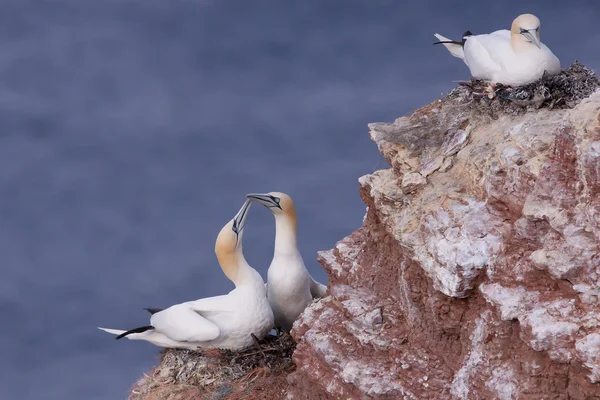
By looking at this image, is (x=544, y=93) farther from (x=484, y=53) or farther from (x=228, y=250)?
(x=228, y=250)

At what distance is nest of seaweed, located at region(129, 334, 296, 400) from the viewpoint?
28.7 ft

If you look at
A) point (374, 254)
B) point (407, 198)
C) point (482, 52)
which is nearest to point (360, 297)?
point (374, 254)

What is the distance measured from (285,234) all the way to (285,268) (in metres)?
0.30

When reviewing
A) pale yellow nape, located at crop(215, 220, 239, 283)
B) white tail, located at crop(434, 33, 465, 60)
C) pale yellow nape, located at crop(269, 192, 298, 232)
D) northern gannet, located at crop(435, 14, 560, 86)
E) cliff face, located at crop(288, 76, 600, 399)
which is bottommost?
cliff face, located at crop(288, 76, 600, 399)

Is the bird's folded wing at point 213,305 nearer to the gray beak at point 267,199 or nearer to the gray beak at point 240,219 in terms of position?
the gray beak at point 240,219

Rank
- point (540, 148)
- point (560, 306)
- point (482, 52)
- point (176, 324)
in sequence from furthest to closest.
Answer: point (176, 324)
point (482, 52)
point (540, 148)
point (560, 306)

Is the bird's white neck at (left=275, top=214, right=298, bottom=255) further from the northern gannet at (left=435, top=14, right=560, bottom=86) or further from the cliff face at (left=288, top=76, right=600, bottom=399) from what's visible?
the northern gannet at (left=435, top=14, right=560, bottom=86)

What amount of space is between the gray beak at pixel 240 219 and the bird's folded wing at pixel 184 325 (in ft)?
2.44

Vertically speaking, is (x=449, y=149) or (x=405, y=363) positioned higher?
(x=449, y=149)

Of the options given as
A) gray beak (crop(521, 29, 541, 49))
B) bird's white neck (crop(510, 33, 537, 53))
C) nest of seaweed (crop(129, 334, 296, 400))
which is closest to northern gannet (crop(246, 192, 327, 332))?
nest of seaweed (crop(129, 334, 296, 400))

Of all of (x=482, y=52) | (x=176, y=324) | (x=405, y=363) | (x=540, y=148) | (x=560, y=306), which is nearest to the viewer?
(x=560, y=306)

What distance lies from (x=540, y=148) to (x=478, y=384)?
1.40 metres

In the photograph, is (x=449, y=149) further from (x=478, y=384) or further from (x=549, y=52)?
(x=478, y=384)

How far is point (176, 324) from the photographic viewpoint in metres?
8.80
